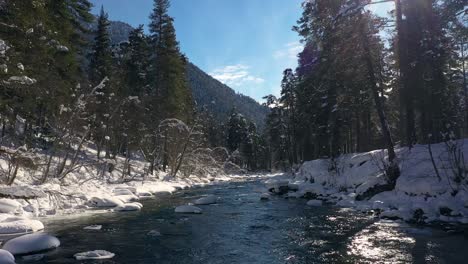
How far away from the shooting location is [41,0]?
1519 centimetres

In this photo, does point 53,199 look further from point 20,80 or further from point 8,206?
point 20,80

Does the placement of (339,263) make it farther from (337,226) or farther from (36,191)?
(36,191)

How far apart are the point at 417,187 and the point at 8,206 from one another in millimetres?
15306

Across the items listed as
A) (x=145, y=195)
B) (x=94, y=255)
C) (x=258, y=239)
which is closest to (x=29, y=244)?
(x=94, y=255)

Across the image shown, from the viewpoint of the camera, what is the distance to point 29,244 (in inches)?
391

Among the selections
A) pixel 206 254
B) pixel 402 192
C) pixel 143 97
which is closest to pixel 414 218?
pixel 402 192

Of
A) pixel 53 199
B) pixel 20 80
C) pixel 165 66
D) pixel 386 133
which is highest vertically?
pixel 165 66

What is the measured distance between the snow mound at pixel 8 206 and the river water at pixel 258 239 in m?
1.45

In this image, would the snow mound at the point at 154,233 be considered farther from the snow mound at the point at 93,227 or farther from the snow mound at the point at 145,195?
the snow mound at the point at 145,195

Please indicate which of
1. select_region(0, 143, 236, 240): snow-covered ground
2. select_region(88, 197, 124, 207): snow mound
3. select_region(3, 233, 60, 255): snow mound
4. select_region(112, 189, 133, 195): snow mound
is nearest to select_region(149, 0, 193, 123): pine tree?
select_region(0, 143, 236, 240): snow-covered ground

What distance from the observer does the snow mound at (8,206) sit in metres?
14.2

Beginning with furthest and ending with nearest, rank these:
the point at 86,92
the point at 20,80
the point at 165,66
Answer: the point at 165,66, the point at 86,92, the point at 20,80

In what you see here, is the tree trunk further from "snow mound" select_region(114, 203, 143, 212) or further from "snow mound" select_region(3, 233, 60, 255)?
"snow mound" select_region(3, 233, 60, 255)

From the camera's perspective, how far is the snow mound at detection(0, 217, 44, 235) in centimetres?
1194
